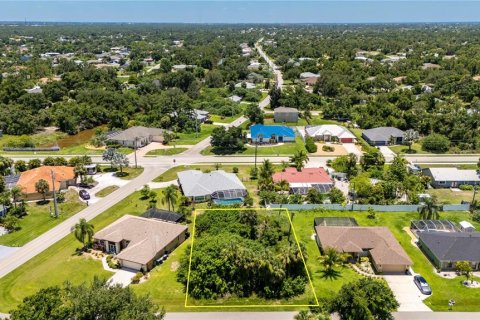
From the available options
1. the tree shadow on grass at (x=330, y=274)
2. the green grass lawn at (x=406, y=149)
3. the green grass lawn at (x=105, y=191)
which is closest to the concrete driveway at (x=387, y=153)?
the green grass lawn at (x=406, y=149)

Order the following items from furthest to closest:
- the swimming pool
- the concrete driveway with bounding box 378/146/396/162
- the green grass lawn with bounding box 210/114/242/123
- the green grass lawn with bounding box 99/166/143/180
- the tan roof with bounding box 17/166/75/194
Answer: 1. the green grass lawn with bounding box 210/114/242/123
2. the concrete driveway with bounding box 378/146/396/162
3. the green grass lawn with bounding box 99/166/143/180
4. the tan roof with bounding box 17/166/75/194
5. the swimming pool

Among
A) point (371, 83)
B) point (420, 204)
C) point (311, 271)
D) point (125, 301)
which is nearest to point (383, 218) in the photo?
point (420, 204)

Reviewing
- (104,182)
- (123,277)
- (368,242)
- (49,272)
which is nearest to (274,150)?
(104,182)

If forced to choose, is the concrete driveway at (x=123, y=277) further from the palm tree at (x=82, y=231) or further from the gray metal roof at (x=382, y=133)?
the gray metal roof at (x=382, y=133)

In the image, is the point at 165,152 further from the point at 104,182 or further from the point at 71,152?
the point at 71,152

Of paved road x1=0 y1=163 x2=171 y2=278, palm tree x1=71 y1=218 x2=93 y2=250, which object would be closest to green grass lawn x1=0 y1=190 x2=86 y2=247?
paved road x1=0 y1=163 x2=171 y2=278

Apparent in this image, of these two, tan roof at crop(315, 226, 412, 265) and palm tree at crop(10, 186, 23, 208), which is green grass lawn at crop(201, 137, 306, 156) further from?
tan roof at crop(315, 226, 412, 265)
